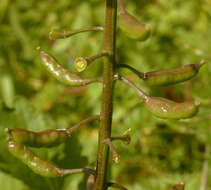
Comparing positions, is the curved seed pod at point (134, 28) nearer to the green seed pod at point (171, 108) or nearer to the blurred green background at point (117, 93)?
the green seed pod at point (171, 108)

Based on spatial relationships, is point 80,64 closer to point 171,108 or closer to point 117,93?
point 171,108

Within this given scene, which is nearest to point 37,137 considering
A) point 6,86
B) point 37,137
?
point 37,137

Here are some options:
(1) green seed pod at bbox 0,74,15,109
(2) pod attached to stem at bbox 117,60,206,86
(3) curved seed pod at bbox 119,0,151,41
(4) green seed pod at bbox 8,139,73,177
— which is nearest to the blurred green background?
(1) green seed pod at bbox 0,74,15,109

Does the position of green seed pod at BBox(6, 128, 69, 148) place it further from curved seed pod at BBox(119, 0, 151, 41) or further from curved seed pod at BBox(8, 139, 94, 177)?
curved seed pod at BBox(119, 0, 151, 41)

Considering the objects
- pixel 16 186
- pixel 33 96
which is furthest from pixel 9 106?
pixel 33 96

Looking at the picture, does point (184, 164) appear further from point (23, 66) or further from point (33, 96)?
point (23, 66)
